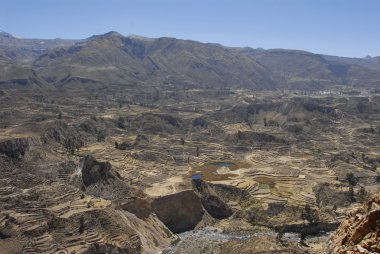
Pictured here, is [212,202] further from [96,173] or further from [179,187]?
[96,173]

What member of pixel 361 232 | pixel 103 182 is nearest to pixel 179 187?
pixel 103 182

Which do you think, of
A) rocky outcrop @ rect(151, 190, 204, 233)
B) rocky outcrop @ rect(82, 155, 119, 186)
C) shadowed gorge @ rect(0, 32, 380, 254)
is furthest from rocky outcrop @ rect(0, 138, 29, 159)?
rocky outcrop @ rect(151, 190, 204, 233)

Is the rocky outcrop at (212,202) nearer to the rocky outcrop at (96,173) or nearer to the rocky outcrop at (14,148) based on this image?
the rocky outcrop at (96,173)

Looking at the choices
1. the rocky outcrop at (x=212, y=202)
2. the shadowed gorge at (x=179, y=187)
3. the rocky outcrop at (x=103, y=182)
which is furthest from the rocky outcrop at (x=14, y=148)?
the rocky outcrop at (x=212, y=202)

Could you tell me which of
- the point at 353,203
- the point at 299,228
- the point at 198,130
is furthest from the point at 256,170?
the point at 198,130

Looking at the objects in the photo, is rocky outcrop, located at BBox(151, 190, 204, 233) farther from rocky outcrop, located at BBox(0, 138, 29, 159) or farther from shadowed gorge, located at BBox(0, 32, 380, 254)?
rocky outcrop, located at BBox(0, 138, 29, 159)
